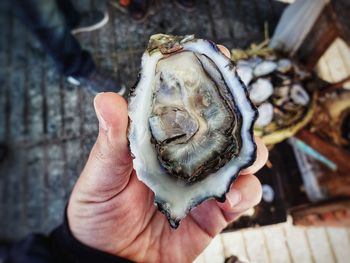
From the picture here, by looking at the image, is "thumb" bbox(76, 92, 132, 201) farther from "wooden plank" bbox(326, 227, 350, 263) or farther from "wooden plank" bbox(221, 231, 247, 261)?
"wooden plank" bbox(326, 227, 350, 263)

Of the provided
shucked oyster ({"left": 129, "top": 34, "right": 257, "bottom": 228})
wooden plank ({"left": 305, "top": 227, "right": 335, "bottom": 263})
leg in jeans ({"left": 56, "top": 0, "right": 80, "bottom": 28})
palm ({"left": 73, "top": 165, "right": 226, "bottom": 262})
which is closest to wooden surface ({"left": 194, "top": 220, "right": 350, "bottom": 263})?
wooden plank ({"left": 305, "top": 227, "right": 335, "bottom": 263})

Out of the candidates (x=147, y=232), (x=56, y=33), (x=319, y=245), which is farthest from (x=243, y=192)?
(x=56, y=33)

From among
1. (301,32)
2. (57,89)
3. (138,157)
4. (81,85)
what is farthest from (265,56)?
(138,157)

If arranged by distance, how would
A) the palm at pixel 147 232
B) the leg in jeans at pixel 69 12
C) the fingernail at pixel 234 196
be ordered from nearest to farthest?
the fingernail at pixel 234 196
the palm at pixel 147 232
the leg in jeans at pixel 69 12

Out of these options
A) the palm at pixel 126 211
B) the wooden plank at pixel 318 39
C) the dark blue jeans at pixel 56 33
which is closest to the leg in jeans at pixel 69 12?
the dark blue jeans at pixel 56 33

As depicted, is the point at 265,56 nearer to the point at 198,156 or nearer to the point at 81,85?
A: the point at 81,85

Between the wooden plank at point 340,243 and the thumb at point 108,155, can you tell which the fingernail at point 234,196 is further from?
the wooden plank at point 340,243
